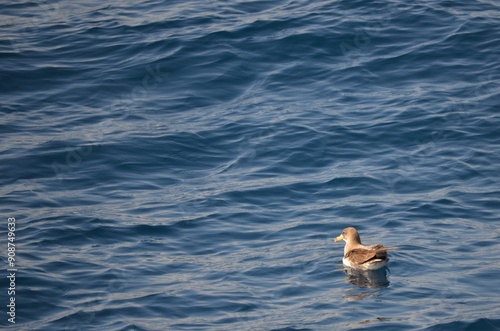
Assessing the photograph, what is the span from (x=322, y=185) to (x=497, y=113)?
15.3ft

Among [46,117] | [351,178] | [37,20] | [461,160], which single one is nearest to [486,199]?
[461,160]

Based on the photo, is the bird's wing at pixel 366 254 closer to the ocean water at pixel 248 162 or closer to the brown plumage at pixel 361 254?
the brown plumage at pixel 361 254

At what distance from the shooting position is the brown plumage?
13.2 metres

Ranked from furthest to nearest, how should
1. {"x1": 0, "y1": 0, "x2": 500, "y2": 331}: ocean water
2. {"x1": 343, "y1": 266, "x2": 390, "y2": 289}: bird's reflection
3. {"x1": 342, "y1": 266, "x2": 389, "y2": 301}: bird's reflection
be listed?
{"x1": 343, "y1": 266, "x2": 390, "y2": 289}: bird's reflection → {"x1": 342, "y1": 266, "x2": 389, "y2": 301}: bird's reflection → {"x1": 0, "y1": 0, "x2": 500, "y2": 331}: ocean water

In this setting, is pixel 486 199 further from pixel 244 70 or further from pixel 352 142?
pixel 244 70

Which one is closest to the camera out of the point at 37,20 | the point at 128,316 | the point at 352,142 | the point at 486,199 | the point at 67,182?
the point at 128,316

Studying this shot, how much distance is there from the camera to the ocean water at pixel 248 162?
489 inches

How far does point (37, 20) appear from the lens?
23.5m

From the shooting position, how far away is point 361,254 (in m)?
13.4

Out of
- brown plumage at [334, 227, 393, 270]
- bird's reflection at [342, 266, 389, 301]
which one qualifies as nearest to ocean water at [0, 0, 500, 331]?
bird's reflection at [342, 266, 389, 301]

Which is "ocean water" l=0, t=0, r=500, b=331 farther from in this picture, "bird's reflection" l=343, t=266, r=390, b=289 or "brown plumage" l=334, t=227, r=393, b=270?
"brown plumage" l=334, t=227, r=393, b=270

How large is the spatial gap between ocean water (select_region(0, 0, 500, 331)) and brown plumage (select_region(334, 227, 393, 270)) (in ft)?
0.83

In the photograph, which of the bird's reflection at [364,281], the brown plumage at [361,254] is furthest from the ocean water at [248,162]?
the brown plumage at [361,254]

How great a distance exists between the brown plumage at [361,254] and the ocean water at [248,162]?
0.83 feet
